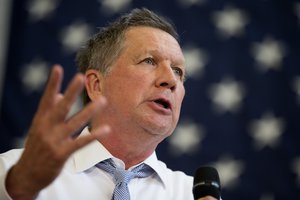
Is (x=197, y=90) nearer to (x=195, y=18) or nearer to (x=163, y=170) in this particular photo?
(x=195, y=18)

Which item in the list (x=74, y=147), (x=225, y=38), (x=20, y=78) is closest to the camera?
(x=74, y=147)

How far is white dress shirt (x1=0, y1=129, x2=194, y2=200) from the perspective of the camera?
124cm

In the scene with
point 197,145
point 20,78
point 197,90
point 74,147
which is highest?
point 74,147

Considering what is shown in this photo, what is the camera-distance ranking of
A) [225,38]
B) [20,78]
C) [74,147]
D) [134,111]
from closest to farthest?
1. [74,147]
2. [134,111]
3. [20,78]
4. [225,38]

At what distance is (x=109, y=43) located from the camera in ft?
5.07

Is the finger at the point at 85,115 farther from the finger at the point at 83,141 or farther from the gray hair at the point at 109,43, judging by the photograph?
the gray hair at the point at 109,43

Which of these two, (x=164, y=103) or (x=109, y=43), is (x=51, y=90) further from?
(x=109, y=43)

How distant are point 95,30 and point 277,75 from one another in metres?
0.84

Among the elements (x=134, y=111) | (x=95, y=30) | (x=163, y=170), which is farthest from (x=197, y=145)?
(x=95, y=30)

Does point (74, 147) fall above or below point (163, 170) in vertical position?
above

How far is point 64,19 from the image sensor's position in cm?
187

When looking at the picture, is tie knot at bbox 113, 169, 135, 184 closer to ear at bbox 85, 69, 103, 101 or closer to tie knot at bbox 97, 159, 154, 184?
tie knot at bbox 97, 159, 154, 184

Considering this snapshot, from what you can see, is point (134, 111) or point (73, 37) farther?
point (73, 37)

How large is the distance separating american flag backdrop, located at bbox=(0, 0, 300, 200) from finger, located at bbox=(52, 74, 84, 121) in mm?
994
